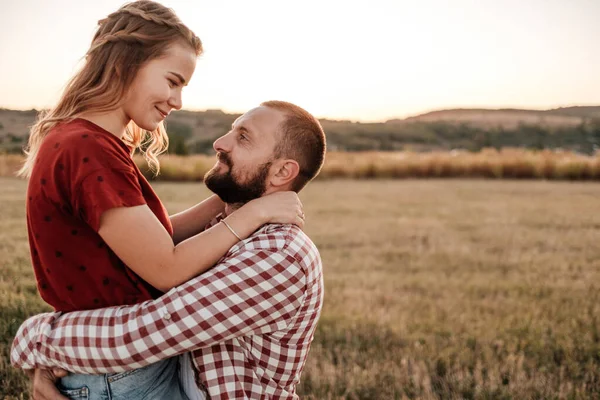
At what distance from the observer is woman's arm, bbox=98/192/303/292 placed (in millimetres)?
2141

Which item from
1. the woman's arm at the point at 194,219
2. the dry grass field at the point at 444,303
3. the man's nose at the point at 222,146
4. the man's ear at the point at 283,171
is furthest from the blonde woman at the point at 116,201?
the dry grass field at the point at 444,303

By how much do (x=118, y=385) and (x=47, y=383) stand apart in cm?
27

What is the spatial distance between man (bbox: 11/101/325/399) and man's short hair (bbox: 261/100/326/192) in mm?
418

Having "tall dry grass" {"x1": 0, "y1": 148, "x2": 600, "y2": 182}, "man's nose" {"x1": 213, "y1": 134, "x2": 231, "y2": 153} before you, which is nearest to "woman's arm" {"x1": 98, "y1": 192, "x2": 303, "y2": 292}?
"man's nose" {"x1": 213, "y1": 134, "x2": 231, "y2": 153}

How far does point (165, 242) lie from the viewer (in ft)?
7.23

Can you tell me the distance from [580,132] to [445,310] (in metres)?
72.9

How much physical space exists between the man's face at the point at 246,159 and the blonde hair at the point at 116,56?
0.44m

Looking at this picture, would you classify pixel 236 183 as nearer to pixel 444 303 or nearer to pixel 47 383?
pixel 47 383

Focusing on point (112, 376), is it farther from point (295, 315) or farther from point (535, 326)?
point (535, 326)

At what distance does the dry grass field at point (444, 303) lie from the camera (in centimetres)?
456

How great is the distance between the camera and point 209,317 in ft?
7.26

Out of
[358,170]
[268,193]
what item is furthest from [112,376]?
[358,170]

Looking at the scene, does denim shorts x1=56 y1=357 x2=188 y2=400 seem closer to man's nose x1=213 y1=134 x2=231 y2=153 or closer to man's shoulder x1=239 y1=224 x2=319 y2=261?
man's shoulder x1=239 y1=224 x2=319 y2=261

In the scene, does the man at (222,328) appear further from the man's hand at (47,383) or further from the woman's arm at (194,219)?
the woman's arm at (194,219)
